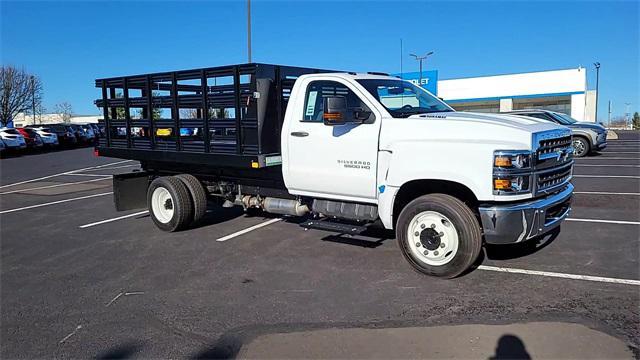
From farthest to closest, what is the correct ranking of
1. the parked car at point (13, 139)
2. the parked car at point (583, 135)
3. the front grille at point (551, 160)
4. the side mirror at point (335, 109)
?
the parked car at point (13, 139), the parked car at point (583, 135), the side mirror at point (335, 109), the front grille at point (551, 160)

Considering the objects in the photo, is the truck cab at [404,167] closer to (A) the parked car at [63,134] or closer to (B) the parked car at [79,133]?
(A) the parked car at [63,134]

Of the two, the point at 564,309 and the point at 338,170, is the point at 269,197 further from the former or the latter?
the point at 564,309

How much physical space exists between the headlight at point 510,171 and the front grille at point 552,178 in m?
0.26

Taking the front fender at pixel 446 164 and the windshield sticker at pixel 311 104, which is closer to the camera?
the front fender at pixel 446 164

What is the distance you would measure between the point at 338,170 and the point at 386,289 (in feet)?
5.43

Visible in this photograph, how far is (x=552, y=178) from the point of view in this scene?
5258mm

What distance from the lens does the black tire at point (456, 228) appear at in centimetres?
499

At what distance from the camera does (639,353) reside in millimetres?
3561

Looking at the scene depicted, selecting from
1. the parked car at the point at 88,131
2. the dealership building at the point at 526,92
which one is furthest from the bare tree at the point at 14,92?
the dealership building at the point at 526,92

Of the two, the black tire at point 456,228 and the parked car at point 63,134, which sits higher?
the parked car at point 63,134

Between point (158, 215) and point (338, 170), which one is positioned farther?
point (158, 215)

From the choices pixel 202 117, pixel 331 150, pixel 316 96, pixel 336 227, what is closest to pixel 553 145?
pixel 331 150

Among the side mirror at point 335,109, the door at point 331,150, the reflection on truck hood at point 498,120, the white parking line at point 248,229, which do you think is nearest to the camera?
the reflection on truck hood at point 498,120

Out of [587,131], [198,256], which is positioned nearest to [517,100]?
[587,131]
